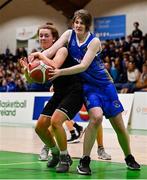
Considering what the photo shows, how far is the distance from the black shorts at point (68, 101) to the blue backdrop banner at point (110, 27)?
16202 mm

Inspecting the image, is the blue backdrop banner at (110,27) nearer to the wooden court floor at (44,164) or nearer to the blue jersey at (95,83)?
the wooden court floor at (44,164)

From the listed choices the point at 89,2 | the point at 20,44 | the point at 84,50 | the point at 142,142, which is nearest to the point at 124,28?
the point at 89,2

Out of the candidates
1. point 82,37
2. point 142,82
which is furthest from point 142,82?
point 82,37

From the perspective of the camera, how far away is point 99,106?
570cm

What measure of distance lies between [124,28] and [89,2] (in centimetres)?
283

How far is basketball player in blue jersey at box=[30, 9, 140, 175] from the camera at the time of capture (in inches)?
220

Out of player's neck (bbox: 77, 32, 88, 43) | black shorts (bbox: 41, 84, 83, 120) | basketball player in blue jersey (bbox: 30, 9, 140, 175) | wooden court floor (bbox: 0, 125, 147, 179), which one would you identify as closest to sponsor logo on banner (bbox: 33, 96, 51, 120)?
wooden court floor (bbox: 0, 125, 147, 179)

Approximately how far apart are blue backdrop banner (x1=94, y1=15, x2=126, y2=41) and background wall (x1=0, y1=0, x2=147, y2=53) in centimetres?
21

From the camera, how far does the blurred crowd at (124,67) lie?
16530 millimetres

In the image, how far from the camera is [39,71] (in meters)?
5.46

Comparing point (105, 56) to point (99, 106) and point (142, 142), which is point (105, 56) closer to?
point (142, 142)

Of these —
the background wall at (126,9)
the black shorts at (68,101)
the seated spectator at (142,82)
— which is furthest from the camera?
the background wall at (126,9)

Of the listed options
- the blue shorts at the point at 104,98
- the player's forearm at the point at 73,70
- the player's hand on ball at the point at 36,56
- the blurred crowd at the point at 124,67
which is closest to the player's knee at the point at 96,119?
the blue shorts at the point at 104,98

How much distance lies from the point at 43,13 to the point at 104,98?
20.5 m
